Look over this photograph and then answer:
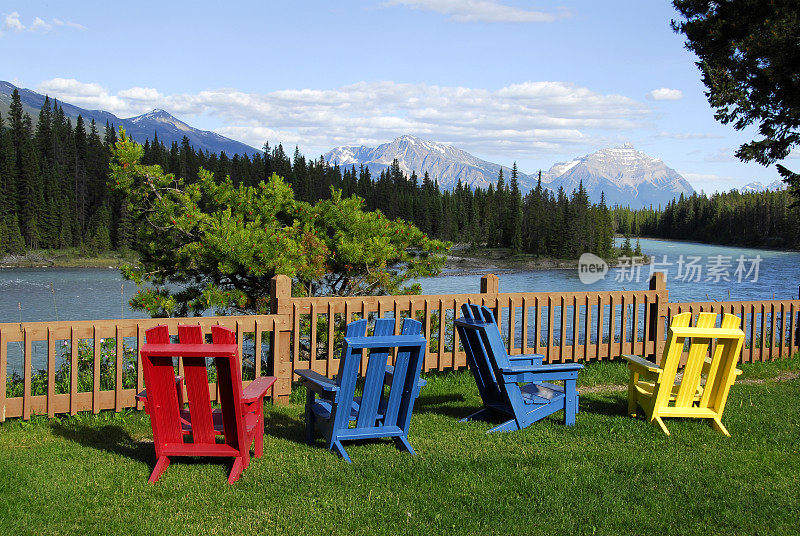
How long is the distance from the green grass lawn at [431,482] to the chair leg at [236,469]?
0.10 m

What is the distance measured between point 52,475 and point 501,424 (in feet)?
11.8

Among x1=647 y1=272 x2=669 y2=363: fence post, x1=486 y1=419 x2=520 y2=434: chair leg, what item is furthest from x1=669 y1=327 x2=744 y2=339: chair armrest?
x1=647 y1=272 x2=669 y2=363: fence post

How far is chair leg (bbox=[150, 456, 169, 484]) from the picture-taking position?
4500 millimetres

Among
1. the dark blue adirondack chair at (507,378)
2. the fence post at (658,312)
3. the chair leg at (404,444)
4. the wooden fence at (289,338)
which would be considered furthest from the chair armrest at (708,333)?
the fence post at (658,312)

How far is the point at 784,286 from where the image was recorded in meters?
43.0

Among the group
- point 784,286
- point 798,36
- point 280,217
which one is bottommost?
point 784,286

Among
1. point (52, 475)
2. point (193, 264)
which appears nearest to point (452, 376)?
point (52, 475)

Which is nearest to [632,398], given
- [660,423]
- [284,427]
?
[660,423]

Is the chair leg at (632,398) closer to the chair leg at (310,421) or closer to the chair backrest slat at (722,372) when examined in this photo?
the chair backrest slat at (722,372)

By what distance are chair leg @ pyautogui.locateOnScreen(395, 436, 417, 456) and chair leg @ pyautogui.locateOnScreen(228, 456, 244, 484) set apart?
1.26 m

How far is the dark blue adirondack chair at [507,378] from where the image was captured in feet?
18.9

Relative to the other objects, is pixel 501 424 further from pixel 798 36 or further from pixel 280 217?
pixel 798 36

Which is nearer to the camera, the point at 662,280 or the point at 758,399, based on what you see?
the point at 758,399

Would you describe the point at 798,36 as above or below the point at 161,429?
above
